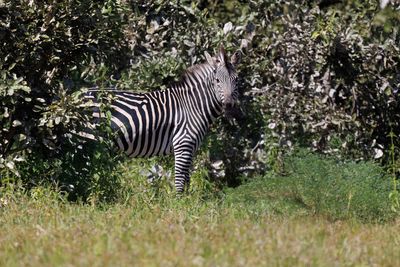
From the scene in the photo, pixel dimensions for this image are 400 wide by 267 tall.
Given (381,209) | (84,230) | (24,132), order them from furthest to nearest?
(381,209) < (24,132) < (84,230)

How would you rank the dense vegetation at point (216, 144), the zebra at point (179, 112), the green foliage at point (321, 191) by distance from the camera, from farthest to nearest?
the zebra at point (179, 112)
the green foliage at point (321, 191)
the dense vegetation at point (216, 144)

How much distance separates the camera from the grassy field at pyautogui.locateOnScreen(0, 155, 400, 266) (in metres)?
6.37

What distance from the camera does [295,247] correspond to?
21.6 feet

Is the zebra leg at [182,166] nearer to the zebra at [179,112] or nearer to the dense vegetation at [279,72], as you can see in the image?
the zebra at [179,112]

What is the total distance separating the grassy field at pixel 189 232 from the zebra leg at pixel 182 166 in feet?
2.78

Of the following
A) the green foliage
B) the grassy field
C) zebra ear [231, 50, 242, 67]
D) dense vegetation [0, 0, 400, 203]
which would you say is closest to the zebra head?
zebra ear [231, 50, 242, 67]

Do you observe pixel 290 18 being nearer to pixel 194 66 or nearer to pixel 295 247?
pixel 194 66

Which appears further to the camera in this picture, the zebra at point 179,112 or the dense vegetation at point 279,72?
the dense vegetation at point 279,72

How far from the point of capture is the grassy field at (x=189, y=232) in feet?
20.9

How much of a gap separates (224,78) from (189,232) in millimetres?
5738

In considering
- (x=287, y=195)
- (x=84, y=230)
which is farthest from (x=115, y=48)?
(x=84, y=230)

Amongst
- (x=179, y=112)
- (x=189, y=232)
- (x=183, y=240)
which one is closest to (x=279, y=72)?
(x=179, y=112)

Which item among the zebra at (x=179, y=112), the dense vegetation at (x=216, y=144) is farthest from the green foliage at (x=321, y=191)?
the zebra at (x=179, y=112)

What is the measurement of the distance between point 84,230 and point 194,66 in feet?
19.2
